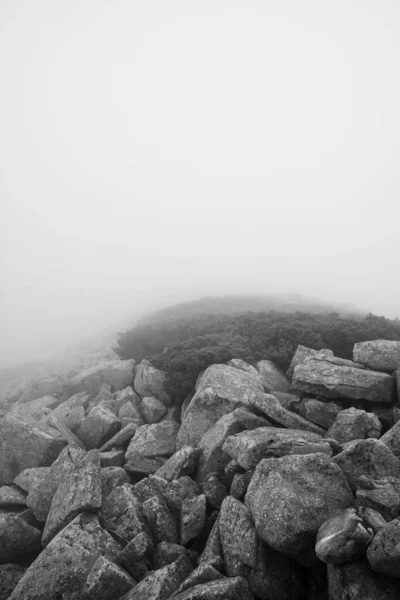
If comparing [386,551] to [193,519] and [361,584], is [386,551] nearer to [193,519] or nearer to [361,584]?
[361,584]

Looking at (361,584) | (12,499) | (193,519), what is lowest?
(12,499)

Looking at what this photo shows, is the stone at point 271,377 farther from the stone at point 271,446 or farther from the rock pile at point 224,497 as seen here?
the stone at point 271,446

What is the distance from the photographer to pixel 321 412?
447 inches

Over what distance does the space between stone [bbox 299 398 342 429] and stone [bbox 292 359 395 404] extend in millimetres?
436

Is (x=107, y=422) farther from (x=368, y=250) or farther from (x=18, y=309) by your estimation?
(x=368, y=250)

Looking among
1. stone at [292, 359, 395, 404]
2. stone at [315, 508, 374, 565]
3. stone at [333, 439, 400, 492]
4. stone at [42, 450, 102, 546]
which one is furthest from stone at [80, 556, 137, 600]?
stone at [292, 359, 395, 404]

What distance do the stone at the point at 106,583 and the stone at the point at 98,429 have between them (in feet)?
21.7

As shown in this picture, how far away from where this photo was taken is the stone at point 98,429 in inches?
531

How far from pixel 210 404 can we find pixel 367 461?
5679 mm

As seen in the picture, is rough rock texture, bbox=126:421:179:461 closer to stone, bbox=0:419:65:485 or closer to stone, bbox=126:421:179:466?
stone, bbox=126:421:179:466

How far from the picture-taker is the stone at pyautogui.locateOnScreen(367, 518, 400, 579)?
5199 millimetres

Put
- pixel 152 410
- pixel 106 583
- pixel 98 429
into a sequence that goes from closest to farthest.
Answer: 1. pixel 106 583
2. pixel 98 429
3. pixel 152 410

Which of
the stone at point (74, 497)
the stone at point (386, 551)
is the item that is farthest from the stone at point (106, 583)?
the stone at point (386, 551)

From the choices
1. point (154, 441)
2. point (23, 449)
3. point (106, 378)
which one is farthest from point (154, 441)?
point (106, 378)
